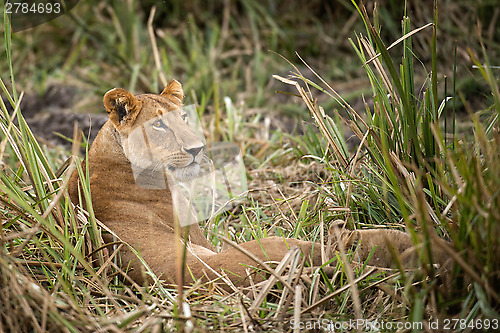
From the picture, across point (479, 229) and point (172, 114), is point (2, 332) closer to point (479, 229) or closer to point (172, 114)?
point (172, 114)

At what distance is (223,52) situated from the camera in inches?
260

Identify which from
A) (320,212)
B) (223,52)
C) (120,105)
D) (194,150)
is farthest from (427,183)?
(223,52)

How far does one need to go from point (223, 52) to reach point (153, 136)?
13.9ft

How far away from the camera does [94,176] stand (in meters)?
2.56

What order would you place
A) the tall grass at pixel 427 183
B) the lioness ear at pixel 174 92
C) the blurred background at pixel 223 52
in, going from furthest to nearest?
the blurred background at pixel 223 52, the lioness ear at pixel 174 92, the tall grass at pixel 427 183

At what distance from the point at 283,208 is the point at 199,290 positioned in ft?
3.31

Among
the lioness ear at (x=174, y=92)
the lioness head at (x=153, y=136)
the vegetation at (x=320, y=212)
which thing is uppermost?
the lioness ear at (x=174, y=92)

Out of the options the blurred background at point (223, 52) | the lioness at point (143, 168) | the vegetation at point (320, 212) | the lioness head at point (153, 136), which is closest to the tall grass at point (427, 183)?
the vegetation at point (320, 212)

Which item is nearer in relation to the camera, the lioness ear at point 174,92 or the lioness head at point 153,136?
the lioness head at point 153,136

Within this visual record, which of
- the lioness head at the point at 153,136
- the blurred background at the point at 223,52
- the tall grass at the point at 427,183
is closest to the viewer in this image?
the tall grass at the point at 427,183

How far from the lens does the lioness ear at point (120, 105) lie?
2.48 m

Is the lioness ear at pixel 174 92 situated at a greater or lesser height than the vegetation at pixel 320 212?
greater

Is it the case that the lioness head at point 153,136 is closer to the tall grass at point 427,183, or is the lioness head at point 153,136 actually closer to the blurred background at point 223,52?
the tall grass at point 427,183

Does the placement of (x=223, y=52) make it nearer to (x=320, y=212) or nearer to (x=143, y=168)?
(x=143, y=168)
